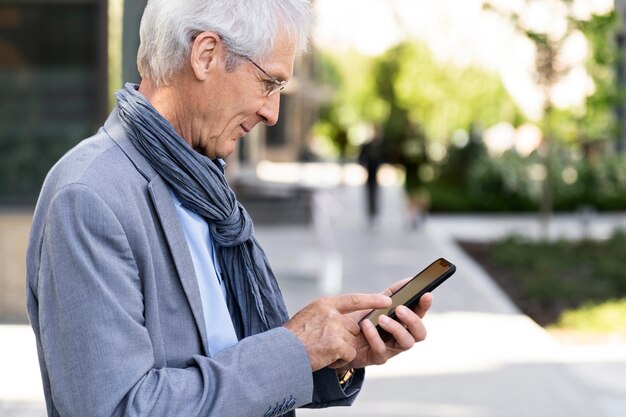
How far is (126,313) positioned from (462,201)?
21763mm

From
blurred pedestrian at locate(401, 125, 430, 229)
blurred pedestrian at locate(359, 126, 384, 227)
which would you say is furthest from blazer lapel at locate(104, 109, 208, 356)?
blurred pedestrian at locate(401, 125, 430, 229)

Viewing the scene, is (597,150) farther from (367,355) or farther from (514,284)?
(367,355)

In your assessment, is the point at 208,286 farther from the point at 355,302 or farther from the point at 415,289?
the point at 415,289

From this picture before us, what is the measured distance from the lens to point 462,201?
76.5ft

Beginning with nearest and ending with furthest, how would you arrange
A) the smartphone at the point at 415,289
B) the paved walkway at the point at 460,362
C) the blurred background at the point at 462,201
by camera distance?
the smartphone at the point at 415,289 → the paved walkway at the point at 460,362 → the blurred background at the point at 462,201

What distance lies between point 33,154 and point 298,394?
7894mm

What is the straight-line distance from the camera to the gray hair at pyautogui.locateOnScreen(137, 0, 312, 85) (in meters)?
1.96

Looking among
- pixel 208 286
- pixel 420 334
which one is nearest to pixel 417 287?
pixel 420 334

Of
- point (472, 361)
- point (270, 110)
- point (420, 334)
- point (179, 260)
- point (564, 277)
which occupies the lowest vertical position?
point (564, 277)

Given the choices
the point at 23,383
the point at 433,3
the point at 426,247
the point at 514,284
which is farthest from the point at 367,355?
the point at 433,3

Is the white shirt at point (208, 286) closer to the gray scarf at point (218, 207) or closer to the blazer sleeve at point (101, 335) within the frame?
the gray scarf at point (218, 207)

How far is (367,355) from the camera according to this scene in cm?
221

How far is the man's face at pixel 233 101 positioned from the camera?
2.02 m

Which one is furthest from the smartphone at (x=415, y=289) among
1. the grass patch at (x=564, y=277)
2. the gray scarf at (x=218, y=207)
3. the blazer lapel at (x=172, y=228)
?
the grass patch at (x=564, y=277)
